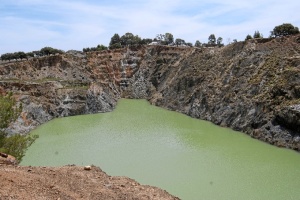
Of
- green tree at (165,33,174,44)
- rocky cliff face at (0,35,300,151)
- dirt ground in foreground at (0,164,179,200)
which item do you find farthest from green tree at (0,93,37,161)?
green tree at (165,33,174,44)

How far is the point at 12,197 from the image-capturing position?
15.3 m

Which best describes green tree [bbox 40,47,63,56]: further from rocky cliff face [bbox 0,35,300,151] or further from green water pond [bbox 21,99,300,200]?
green water pond [bbox 21,99,300,200]

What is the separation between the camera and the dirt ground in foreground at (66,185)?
16497mm

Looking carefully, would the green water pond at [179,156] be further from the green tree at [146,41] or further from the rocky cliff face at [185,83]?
the green tree at [146,41]

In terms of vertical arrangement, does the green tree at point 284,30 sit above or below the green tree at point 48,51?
above

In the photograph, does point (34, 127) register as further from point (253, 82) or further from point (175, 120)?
point (253, 82)

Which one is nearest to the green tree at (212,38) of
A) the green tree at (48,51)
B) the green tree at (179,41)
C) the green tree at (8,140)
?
the green tree at (179,41)

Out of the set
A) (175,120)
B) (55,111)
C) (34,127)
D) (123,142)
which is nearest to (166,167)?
(123,142)

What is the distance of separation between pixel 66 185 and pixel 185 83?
170ft

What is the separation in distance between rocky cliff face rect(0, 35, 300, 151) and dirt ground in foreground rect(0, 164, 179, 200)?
2435cm

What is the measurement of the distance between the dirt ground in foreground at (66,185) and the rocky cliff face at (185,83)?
24.4 metres


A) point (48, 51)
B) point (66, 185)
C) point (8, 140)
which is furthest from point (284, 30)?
point (66, 185)

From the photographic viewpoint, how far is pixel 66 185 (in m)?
19.2

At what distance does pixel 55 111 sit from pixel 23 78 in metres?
12.4
